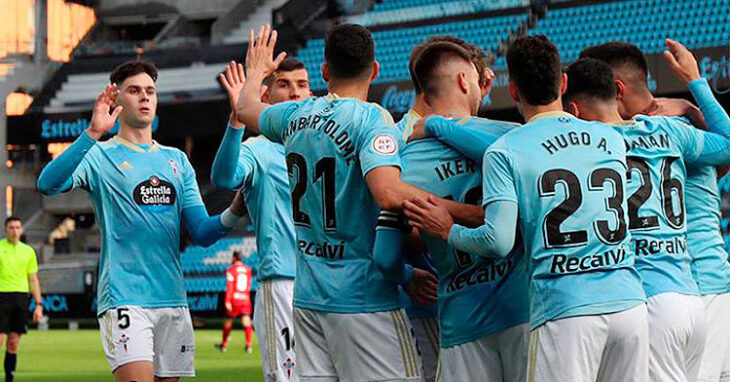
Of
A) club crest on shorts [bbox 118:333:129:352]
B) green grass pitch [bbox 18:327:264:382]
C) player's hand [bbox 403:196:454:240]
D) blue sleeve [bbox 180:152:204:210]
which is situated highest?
player's hand [bbox 403:196:454:240]

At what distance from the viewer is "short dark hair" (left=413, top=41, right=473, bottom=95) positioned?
5160mm

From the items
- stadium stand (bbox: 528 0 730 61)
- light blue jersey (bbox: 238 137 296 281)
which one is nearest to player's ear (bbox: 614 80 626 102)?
light blue jersey (bbox: 238 137 296 281)

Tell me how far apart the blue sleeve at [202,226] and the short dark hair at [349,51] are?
2.07 m

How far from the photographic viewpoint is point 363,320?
516 centimetres

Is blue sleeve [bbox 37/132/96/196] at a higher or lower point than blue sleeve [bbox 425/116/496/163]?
lower

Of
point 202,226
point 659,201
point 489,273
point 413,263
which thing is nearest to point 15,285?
point 202,226

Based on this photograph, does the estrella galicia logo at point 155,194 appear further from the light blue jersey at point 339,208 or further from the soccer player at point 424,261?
the light blue jersey at point 339,208

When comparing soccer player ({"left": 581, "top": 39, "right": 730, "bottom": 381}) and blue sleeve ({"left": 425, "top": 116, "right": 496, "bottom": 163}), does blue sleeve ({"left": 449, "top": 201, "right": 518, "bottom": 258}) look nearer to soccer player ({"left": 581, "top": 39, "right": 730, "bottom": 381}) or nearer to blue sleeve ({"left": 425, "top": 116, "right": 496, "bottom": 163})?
blue sleeve ({"left": 425, "top": 116, "right": 496, "bottom": 163})

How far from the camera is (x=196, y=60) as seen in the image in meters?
39.0

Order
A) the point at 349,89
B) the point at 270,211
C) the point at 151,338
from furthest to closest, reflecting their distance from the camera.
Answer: the point at 270,211, the point at 151,338, the point at 349,89

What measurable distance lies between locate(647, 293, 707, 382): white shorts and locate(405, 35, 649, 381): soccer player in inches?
18.2

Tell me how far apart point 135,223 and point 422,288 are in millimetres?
2505

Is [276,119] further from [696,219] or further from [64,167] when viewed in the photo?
[696,219]

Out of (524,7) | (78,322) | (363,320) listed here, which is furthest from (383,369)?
(78,322)
